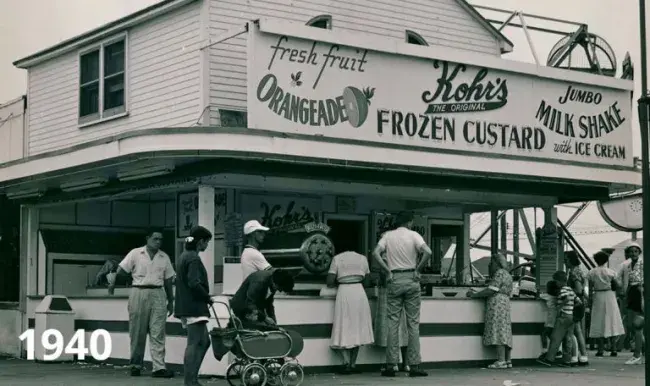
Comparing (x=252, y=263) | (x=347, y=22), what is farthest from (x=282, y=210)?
(x=252, y=263)

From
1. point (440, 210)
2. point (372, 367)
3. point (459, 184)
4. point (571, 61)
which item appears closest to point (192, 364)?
point (372, 367)

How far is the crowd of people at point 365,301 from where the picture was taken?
1348 centimetres

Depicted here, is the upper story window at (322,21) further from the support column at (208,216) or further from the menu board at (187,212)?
the support column at (208,216)

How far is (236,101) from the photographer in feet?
59.4

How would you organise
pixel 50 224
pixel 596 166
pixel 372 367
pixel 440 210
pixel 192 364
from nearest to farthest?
pixel 192 364 < pixel 372 367 < pixel 596 166 < pixel 50 224 < pixel 440 210

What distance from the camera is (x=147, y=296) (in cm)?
1628

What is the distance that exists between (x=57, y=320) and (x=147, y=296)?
353 cm

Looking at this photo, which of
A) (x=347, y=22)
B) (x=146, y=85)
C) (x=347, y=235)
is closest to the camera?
(x=146, y=85)

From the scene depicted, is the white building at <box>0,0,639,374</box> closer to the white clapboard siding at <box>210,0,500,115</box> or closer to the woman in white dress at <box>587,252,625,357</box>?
the white clapboard siding at <box>210,0,500,115</box>

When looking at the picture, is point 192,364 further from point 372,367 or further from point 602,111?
point 602,111

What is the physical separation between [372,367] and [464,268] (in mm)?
7044

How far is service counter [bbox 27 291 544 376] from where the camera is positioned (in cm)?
1600

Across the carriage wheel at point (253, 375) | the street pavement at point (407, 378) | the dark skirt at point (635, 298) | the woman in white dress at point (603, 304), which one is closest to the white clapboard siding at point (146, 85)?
the street pavement at point (407, 378)

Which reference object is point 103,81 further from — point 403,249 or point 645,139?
point 645,139
